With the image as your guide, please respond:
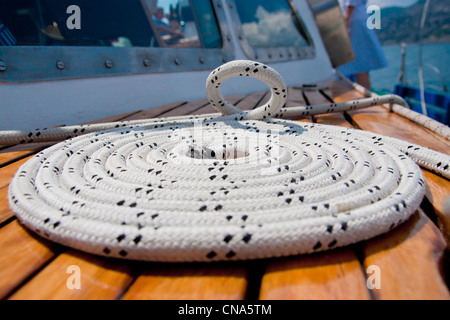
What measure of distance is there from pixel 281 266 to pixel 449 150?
0.88 m

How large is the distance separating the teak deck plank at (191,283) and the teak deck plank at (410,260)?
18 centimetres

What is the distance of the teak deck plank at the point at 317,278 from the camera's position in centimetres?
41

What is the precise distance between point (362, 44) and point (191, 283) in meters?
5.12

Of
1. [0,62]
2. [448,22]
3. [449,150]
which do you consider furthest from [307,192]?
[448,22]

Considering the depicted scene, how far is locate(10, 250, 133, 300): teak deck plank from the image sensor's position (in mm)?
422

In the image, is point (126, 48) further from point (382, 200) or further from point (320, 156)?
point (382, 200)

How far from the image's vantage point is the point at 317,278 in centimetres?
44

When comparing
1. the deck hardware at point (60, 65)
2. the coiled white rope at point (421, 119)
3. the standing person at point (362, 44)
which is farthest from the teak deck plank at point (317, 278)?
the standing person at point (362, 44)

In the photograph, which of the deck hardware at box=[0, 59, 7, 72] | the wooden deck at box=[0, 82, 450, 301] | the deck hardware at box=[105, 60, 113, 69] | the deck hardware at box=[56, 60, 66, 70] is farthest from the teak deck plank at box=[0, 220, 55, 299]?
the deck hardware at box=[105, 60, 113, 69]

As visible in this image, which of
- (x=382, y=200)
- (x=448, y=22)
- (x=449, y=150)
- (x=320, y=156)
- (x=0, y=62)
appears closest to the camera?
(x=382, y=200)

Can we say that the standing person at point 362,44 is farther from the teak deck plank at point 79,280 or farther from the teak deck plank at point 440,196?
the teak deck plank at point 79,280

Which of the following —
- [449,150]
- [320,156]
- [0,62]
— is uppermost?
[0,62]

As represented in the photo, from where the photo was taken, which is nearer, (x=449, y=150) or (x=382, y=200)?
(x=382, y=200)
